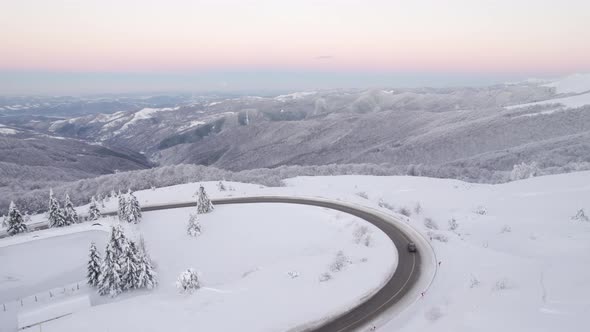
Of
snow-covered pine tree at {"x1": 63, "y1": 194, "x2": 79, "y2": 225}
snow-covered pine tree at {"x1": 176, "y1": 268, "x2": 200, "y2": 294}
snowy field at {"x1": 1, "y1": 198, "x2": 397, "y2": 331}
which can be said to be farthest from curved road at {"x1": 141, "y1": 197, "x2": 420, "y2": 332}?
snow-covered pine tree at {"x1": 63, "y1": 194, "x2": 79, "y2": 225}

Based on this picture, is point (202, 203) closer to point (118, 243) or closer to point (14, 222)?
point (118, 243)

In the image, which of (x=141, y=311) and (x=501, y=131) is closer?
(x=141, y=311)

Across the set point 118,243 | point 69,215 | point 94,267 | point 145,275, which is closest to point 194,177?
point 69,215

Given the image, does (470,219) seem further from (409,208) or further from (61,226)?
(61,226)

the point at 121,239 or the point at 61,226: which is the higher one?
the point at 121,239

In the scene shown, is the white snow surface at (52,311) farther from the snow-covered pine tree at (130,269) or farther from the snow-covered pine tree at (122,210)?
the snow-covered pine tree at (122,210)

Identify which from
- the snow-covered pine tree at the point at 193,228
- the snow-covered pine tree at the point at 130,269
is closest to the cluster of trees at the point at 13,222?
the snow-covered pine tree at the point at 193,228

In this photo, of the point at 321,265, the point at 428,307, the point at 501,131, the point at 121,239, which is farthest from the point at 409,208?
the point at 501,131
